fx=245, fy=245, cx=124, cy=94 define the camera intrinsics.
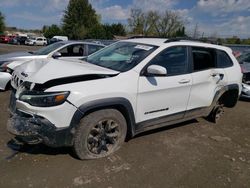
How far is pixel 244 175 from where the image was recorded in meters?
3.42

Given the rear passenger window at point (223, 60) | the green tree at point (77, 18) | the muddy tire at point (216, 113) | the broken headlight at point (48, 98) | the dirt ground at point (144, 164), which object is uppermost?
the green tree at point (77, 18)

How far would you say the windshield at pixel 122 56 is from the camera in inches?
148

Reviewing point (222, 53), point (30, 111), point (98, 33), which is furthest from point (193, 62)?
point (98, 33)

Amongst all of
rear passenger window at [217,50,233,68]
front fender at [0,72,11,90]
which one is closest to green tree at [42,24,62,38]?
front fender at [0,72,11,90]

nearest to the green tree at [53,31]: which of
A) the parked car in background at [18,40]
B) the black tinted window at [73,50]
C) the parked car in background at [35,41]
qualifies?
the parked car in background at [18,40]

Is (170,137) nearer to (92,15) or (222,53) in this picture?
(222,53)

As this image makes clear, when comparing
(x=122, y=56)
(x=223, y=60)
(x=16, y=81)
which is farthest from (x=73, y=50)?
(x=223, y=60)

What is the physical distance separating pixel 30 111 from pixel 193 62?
9.23ft

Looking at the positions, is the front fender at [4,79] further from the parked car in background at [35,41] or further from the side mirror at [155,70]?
the parked car in background at [35,41]

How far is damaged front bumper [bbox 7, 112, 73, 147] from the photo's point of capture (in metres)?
3.01

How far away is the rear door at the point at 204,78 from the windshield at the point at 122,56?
988 mm

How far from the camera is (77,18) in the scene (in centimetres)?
5709

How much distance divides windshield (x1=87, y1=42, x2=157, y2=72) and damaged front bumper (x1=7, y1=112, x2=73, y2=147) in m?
1.25

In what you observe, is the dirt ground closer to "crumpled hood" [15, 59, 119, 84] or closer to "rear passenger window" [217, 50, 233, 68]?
"crumpled hood" [15, 59, 119, 84]
